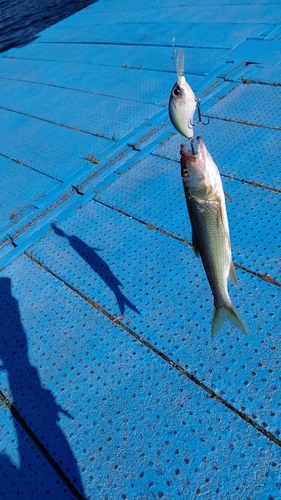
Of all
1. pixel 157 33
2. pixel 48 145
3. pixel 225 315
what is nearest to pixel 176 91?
pixel 225 315

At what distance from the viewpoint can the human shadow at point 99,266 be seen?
3.65m

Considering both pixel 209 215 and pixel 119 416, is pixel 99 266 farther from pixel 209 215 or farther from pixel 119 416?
pixel 209 215

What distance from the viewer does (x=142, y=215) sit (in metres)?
4.42

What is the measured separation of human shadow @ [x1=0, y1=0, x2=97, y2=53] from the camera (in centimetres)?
1692

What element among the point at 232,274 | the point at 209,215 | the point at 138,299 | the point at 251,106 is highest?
the point at 209,215

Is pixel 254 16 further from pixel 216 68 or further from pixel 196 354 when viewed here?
pixel 196 354

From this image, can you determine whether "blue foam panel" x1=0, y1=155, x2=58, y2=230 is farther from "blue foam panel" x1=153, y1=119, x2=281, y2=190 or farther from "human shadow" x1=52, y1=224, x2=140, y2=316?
"blue foam panel" x1=153, y1=119, x2=281, y2=190

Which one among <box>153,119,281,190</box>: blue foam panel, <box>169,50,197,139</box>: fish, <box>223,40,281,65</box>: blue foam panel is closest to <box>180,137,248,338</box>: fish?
<box>169,50,197,139</box>: fish

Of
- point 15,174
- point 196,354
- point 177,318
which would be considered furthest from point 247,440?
point 15,174

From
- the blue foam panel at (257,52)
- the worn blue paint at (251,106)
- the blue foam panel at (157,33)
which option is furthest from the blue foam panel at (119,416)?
the blue foam panel at (157,33)

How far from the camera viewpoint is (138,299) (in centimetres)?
362

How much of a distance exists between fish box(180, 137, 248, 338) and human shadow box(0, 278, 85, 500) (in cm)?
160

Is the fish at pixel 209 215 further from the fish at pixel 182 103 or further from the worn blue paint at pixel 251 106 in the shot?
the worn blue paint at pixel 251 106

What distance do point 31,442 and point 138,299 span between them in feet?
4.58
